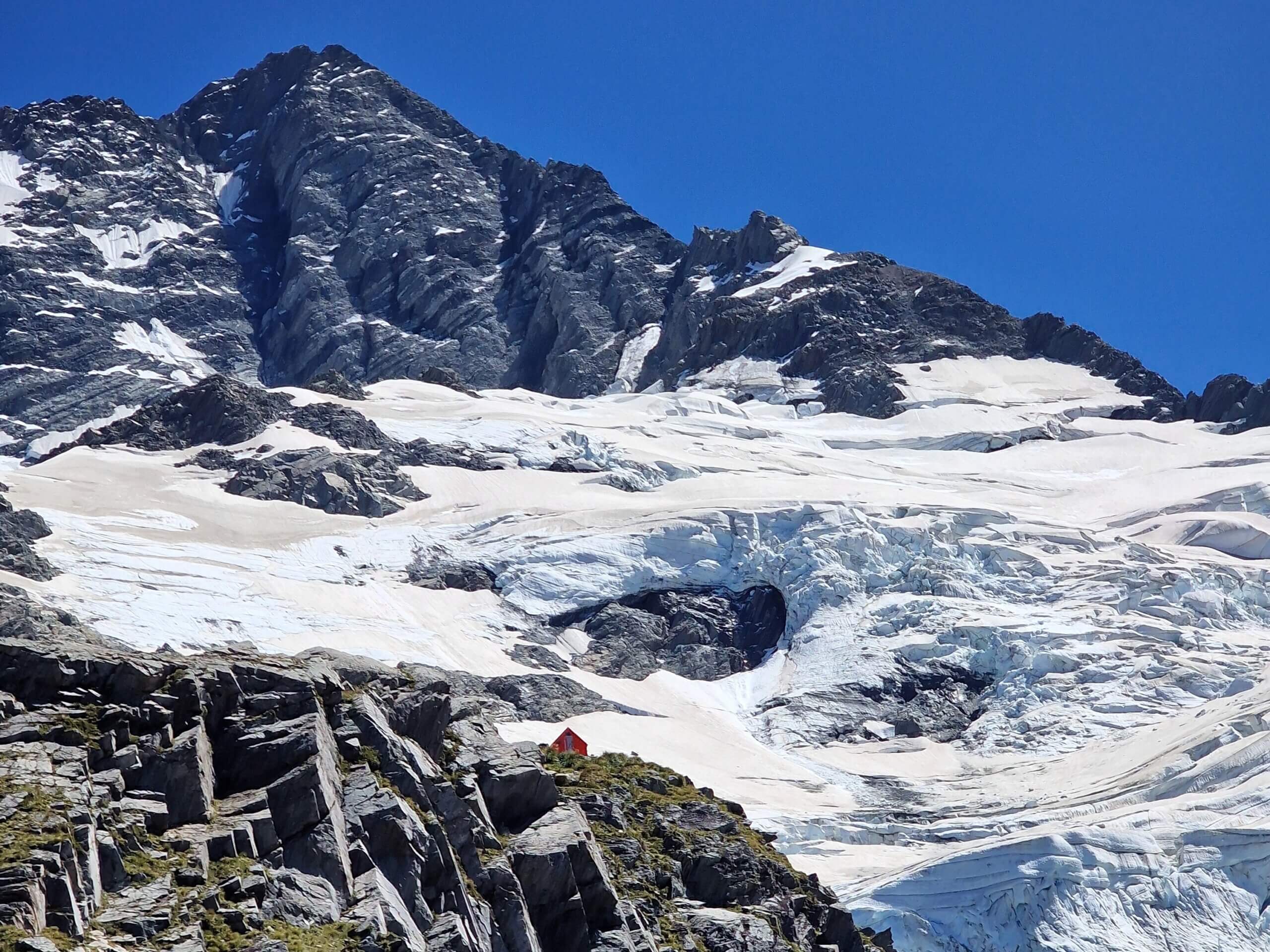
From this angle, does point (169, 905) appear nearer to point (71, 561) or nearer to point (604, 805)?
point (604, 805)

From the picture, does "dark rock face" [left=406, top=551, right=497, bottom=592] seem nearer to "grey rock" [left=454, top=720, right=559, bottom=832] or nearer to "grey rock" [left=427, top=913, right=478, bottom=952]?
"grey rock" [left=454, top=720, right=559, bottom=832]

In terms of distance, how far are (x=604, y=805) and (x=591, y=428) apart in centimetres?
16065

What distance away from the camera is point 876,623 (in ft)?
460

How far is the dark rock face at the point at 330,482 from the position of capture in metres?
165

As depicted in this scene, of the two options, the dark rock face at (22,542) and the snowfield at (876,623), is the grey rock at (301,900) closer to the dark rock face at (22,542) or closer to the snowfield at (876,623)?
the snowfield at (876,623)

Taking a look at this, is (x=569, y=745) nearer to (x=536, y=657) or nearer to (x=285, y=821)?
(x=285, y=821)

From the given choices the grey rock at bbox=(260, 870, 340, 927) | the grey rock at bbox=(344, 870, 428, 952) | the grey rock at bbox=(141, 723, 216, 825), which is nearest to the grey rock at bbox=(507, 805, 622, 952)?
the grey rock at bbox=(344, 870, 428, 952)

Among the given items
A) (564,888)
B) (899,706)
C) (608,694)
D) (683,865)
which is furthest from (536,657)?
(564,888)

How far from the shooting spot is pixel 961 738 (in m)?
126

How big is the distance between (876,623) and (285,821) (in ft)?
384

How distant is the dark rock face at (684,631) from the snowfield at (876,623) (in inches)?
67.8

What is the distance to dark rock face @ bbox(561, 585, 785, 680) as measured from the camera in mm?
143625

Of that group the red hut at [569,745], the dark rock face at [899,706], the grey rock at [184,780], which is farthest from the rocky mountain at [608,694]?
the red hut at [569,745]

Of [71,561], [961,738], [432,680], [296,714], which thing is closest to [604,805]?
[432,680]
